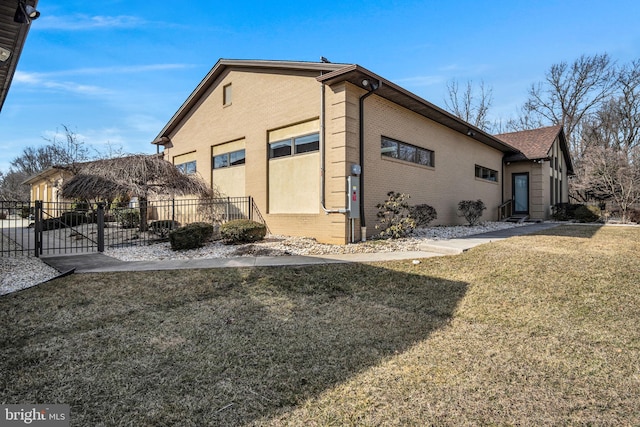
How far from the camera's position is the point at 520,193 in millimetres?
19141

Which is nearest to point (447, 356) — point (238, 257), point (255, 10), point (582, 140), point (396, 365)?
point (396, 365)

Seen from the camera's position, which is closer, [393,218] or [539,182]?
[393,218]

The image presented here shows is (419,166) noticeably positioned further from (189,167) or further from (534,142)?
(534,142)

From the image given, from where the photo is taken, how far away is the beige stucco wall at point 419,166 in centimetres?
972

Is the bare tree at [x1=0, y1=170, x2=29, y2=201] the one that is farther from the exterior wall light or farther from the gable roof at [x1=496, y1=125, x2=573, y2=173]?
Answer: the gable roof at [x1=496, y1=125, x2=573, y2=173]

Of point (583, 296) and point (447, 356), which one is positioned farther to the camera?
point (583, 296)

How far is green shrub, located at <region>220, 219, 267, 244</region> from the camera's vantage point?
935 cm

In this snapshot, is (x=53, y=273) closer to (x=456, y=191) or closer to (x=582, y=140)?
(x=456, y=191)

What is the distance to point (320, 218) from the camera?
952 cm

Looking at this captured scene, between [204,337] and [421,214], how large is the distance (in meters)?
9.08

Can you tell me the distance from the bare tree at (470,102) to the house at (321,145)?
16.1 m

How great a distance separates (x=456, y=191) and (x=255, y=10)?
10577 millimetres

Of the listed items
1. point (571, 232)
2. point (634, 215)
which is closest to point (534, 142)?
point (634, 215)

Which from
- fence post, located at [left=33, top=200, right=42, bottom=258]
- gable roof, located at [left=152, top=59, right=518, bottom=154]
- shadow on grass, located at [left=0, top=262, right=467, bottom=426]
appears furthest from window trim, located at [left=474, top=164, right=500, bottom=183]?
fence post, located at [left=33, top=200, right=42, bottom=258]
